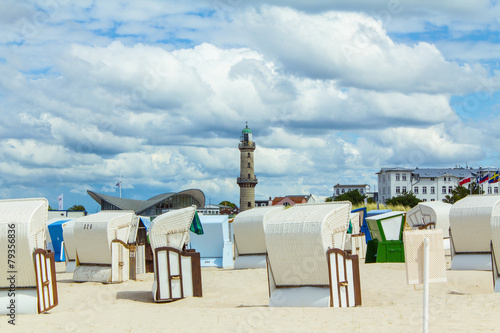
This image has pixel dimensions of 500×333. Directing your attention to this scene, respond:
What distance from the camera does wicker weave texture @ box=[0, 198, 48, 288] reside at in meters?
10.2

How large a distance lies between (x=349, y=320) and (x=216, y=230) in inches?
508

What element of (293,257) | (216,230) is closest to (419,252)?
(293,257)

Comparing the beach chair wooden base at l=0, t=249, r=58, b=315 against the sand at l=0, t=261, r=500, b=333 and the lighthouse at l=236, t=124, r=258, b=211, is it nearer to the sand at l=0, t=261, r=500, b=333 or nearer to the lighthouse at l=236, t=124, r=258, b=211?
the sand at l=0, t=261, r=500, b=333

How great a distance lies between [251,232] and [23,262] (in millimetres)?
10034

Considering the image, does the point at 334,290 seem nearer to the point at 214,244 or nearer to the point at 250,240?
the point at 250,240

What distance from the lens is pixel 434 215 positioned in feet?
71.3

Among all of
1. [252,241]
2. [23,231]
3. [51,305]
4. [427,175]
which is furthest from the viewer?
[427,175]

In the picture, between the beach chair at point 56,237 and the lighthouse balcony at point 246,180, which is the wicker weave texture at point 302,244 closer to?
the beach chair at point 56,237

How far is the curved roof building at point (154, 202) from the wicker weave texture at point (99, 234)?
53670mm

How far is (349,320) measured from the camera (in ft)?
30.0

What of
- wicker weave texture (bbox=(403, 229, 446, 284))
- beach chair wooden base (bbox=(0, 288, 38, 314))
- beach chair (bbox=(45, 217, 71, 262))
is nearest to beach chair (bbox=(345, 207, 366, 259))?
beach chair (bbox=(45, 217, 71, 262))

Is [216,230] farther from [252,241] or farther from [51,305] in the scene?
[51,305]

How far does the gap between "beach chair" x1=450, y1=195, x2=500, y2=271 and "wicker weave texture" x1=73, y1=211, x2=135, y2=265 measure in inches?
368

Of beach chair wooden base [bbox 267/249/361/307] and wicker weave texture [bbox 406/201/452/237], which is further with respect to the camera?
wicker weave texture [bbox 406/201/452/237]
